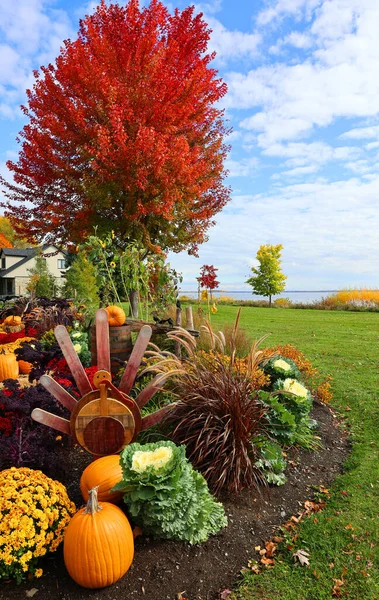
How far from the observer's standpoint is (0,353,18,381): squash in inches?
243

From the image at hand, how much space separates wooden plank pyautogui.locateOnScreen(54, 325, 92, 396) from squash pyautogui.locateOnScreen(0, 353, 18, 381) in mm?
3395

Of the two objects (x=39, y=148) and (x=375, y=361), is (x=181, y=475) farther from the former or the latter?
(x=39, y=148)

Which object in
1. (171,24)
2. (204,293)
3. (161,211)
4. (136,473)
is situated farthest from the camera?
(171,24)

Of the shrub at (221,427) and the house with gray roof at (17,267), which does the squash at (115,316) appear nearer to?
the shrub at (221,427)

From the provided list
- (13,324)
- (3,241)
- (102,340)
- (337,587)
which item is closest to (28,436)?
(102,340)

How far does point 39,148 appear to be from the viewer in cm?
1180

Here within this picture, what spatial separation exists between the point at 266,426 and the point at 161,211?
8.60 metres

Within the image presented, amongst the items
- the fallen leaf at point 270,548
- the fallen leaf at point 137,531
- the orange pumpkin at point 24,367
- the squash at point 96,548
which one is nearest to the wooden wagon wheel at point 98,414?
the fallen leaf at point 137,531

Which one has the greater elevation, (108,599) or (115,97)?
(115,97)

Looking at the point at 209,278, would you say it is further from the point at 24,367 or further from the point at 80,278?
the point at 80,278

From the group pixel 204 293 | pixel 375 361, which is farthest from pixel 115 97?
pixel 375 361

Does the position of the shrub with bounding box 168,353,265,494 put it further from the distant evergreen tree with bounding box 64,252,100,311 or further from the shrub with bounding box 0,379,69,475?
the distant evergreen tree with bounding box 64,252,100,311

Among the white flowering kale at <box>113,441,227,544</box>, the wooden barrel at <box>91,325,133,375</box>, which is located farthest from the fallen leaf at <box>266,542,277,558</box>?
the wooden barrel at <box>91,325,133,375</box>

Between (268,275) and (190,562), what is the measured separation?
31.2 meters
